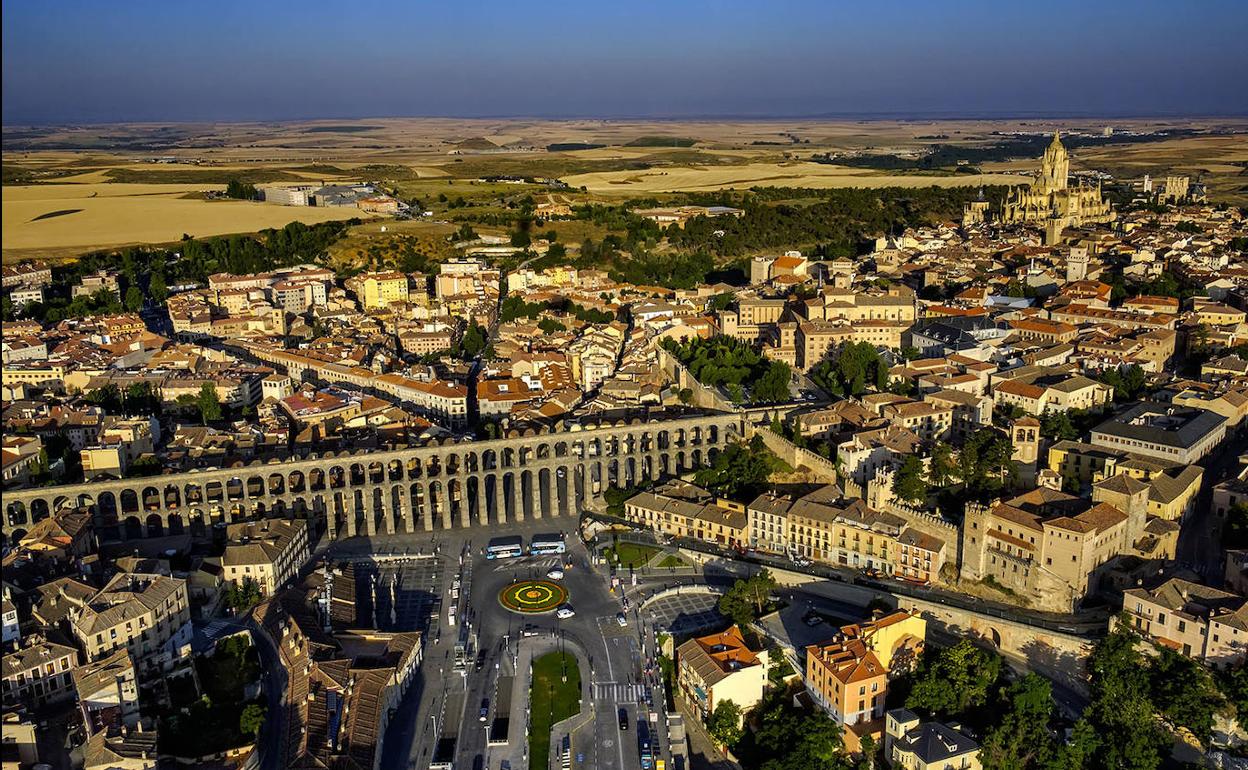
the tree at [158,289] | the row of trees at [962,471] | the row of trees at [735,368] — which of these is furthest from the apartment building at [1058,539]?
the tree at [158,289]

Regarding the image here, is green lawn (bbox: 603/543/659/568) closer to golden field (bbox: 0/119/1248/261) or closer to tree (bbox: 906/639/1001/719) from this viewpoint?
tree (bbox: 906/639/1001/719)

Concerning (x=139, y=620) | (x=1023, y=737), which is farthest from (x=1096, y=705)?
(x=139, y=620)

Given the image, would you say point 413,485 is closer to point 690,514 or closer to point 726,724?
point 690,514

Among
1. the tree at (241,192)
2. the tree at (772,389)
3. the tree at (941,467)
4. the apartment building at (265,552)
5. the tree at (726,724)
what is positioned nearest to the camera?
the tree at (726,724)

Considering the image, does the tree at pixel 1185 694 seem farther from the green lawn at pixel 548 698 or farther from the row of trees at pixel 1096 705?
the green lawn at pixel 548 698

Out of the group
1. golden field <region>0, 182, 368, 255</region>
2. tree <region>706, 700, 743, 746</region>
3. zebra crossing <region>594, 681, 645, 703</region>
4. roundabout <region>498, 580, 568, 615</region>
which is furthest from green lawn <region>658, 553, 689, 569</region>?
golden field <region>0, 182, 368, 255</region>

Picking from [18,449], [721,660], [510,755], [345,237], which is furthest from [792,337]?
[345,237]
